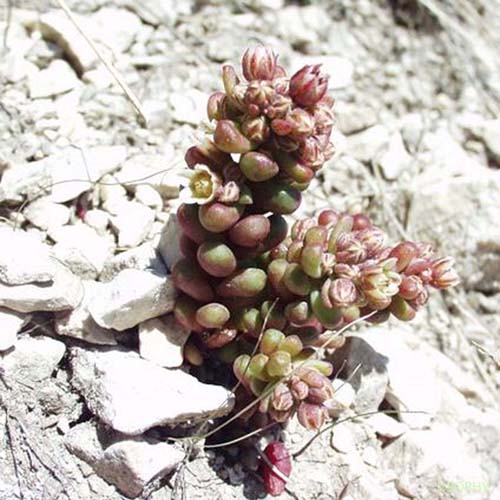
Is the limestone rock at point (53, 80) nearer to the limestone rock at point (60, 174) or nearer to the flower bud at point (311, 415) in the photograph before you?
the limestone rock at point (60, 174)

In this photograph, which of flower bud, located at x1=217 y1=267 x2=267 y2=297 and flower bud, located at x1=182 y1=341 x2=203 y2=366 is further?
flower bud, located at x1=182 y1=341 x2=203 y2=366

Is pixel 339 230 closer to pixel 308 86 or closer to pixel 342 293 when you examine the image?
pixel 342 293

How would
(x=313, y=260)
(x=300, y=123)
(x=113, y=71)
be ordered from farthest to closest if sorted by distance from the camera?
(x=113, y=71) < (x=313, y=260) < (x=300, y=123)

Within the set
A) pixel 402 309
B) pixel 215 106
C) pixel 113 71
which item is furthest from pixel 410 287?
pixel 113 71

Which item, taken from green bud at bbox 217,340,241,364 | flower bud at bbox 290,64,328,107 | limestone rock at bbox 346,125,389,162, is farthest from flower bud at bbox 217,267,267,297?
limestone rock at bbox 346,125,389,162

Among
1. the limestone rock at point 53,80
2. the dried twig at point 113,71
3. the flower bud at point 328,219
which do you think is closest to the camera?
the flower bud at point 328,219

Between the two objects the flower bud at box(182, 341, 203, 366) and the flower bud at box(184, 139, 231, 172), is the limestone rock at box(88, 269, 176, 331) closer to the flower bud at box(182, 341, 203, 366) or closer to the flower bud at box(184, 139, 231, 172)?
the flower bud at box(182, 341, 203, 366)

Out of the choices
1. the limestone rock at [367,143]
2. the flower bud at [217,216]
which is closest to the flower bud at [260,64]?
the flower bud at [217,216]
